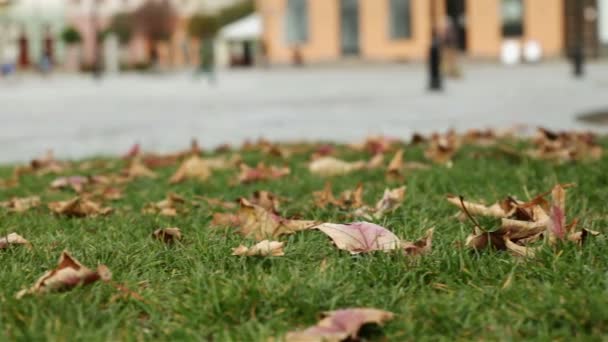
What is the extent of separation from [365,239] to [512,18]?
3867cm

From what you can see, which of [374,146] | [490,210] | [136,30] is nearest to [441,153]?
[374,146]

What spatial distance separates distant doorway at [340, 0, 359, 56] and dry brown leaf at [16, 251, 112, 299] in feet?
Result: 137

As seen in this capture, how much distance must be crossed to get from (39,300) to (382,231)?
2.88 feet

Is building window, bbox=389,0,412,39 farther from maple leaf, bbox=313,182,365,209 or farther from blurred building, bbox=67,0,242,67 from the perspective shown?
maple leaf, bbox=313,182,365,209

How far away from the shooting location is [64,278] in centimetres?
210

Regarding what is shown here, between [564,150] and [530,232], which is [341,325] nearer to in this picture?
[530,232]

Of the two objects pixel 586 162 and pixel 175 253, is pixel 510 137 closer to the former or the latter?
pixel 586 162

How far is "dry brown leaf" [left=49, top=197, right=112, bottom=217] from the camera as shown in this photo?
3402mm

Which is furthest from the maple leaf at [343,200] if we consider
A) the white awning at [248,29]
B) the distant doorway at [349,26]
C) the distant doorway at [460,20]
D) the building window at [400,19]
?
the white awning at [248,29]

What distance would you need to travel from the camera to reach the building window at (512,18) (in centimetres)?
3938

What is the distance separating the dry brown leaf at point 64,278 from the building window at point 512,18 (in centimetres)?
3867

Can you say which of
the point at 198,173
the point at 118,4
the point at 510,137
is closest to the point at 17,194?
the point at 198,173

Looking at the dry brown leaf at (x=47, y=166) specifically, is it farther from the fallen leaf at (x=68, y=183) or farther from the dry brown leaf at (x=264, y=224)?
the dry brown leaf at (x=264, y=224)

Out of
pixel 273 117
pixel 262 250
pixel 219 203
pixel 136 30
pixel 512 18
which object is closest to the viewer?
pixel 262 250
